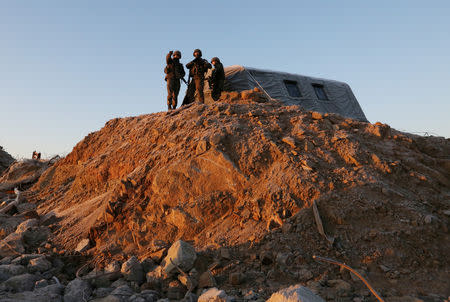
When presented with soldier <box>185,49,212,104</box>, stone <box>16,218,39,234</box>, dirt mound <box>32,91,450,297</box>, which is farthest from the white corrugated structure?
stone <box>16,218,39,234</box>

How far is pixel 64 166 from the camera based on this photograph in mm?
8375

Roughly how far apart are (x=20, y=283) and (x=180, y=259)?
1.94 metres

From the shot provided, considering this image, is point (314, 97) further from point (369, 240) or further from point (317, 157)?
point (369, 240)

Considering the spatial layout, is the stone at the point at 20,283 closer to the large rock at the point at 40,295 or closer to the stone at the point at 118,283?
the large rock at the point at 40,295

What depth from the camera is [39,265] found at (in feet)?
12.9

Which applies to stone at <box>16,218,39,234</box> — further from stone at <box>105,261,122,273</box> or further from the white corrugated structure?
the white corrugated structure

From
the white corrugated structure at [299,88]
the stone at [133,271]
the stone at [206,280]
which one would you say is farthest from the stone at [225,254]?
the white corrugated structure at [299,88]

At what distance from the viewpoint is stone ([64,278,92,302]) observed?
314 centimetres

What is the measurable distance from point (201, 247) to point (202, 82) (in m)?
6.31

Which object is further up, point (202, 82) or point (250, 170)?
point (202, 82)

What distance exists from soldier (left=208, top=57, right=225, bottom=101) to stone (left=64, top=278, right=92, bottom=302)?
22.6ft

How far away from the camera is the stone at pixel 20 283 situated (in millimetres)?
3309

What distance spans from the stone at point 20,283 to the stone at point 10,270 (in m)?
0.27

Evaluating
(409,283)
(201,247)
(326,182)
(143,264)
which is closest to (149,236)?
(143,264)
